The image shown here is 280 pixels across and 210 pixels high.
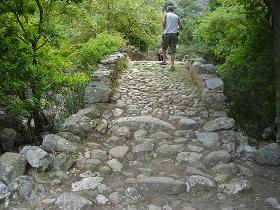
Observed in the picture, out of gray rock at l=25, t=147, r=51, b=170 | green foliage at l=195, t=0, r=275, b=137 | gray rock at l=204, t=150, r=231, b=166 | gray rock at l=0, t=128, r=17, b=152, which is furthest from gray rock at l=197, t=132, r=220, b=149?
gray rock at l=0, t=128, r=17, b=152

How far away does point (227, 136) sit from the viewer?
235 inches

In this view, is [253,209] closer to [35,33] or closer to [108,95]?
[108,95]

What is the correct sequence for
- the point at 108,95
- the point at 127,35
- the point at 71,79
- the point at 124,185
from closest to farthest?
the point at 124,185
the point at 71,79
the point at 108,95
the point at 127,35

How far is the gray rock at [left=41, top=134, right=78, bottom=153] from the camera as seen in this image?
17.7 feet

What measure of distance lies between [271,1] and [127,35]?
11.4 m

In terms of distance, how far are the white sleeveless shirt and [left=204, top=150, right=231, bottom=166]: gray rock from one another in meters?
5.48

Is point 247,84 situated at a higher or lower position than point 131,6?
lower

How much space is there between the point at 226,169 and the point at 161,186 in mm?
1037

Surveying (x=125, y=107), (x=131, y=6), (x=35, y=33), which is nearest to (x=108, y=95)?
(x=125, y=107)

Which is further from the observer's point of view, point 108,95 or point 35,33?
point 108,95

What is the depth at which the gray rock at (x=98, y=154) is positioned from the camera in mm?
5472

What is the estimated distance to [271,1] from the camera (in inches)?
199

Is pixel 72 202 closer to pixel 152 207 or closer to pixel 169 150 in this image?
pixel 152 207

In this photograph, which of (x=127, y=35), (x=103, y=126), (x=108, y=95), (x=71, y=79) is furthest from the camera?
(x=127, y=35)
